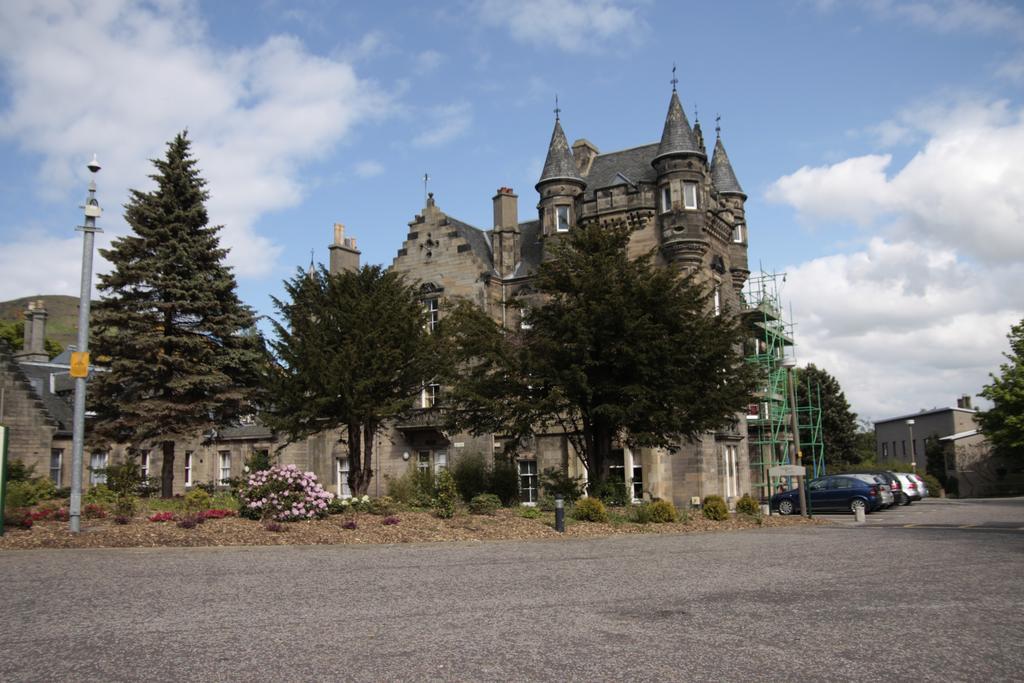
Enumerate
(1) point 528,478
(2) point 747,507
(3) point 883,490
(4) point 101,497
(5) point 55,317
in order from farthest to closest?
1. (5) point 55,317
2. (1) point 528,478
3. (3) point 883,490
4. (2) point 747,507
5. (4) point 101,497

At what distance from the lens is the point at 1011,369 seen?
4700 cm

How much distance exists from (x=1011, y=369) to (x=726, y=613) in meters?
46.9

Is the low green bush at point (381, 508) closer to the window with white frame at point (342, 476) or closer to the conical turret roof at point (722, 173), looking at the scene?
the window with white frame at point (342, 476)

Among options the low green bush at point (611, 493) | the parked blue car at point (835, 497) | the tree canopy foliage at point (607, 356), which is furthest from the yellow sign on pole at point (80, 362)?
the parked blue car at point (835, 497)

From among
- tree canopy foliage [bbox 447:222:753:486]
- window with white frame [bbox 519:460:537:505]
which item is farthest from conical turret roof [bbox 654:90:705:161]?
window with white frame [bbox 519:460:537:505]

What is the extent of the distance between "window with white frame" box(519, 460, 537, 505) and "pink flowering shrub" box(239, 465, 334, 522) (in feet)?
52.5

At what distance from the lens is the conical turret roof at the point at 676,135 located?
34.0 metres

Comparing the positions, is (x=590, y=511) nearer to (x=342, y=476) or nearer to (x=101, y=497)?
(x=101, y=497)

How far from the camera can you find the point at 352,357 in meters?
22.9

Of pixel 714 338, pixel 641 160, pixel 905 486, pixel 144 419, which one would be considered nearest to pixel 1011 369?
pixel 905 486

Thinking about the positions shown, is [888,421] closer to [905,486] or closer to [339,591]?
[905,486]

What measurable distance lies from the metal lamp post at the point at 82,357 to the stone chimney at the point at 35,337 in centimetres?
3379

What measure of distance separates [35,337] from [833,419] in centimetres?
5405

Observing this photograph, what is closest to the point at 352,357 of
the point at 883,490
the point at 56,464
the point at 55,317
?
the point at 883,490
